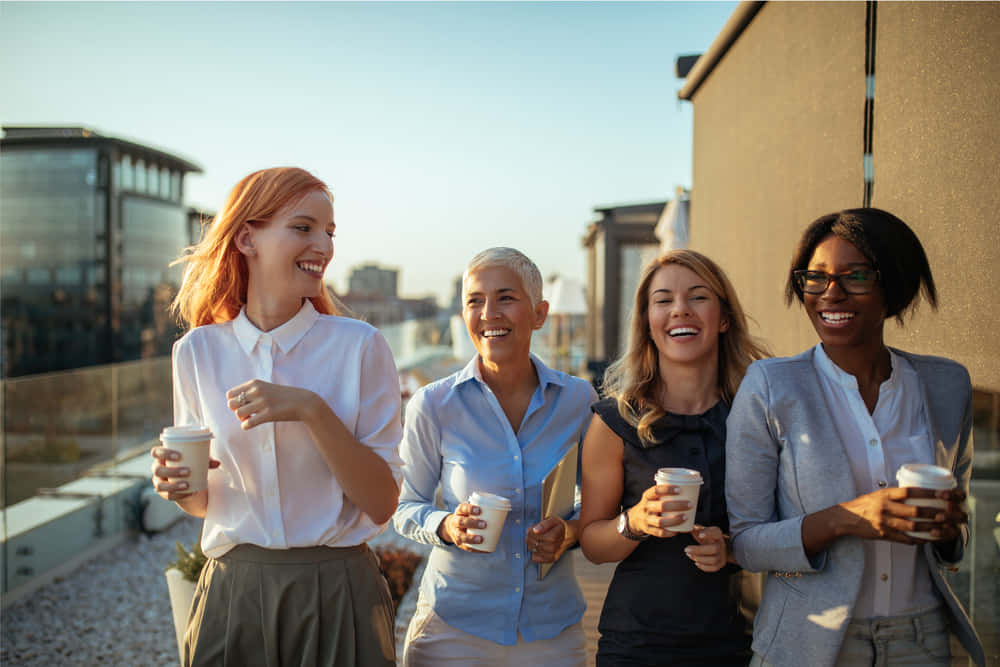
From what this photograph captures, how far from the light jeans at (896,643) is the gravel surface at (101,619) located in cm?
334

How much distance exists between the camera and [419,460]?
1.98m

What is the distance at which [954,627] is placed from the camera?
1.43 metres

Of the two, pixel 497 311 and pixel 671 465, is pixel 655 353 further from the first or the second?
pixel 497 311

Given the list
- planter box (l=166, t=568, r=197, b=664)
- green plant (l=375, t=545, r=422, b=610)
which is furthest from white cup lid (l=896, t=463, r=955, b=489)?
green plant (l=375, t=545, r=422, b=610)

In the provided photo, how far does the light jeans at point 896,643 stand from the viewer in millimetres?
1391

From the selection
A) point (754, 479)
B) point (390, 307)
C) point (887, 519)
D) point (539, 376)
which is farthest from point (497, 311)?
point (390, 307)

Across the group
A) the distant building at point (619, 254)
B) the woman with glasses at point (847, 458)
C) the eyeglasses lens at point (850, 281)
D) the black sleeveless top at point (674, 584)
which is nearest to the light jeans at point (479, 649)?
the black sleeveless top at point (674, 584)

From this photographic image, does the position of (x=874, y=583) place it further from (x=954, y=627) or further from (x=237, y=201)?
(x=237, y=201)

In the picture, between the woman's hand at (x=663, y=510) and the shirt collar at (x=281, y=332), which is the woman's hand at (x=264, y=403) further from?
the woman's hand at (x=663, y=510)

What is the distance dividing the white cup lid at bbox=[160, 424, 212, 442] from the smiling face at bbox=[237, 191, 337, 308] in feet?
1.20

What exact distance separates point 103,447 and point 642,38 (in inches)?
328

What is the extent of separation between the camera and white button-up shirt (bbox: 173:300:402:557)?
158 cm

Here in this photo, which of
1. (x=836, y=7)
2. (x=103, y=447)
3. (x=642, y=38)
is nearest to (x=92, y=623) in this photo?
(x=103, y=447)

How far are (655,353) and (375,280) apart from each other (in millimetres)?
22537
